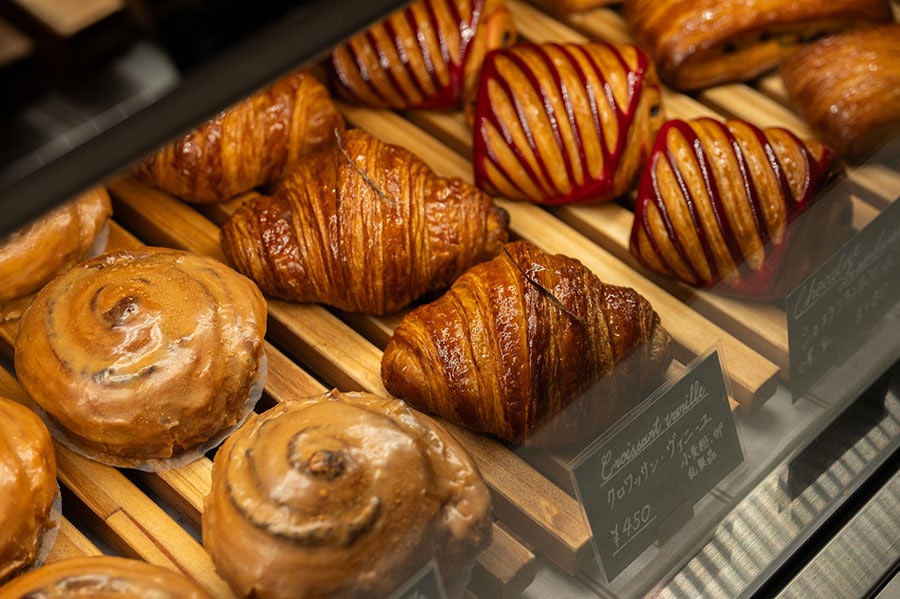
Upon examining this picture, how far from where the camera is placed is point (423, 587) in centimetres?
107

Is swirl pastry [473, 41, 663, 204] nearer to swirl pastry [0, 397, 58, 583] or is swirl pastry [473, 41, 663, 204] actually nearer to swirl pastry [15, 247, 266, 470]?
swirl pastry [15, 247, 266, 470]

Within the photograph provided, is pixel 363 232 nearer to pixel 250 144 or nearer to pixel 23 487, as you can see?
pixel 250 144

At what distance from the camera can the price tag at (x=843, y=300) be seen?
4.66 feet

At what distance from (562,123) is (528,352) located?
508mm

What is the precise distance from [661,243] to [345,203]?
0.51m

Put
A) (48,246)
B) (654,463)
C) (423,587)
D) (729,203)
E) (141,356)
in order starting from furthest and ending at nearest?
(729,203) → (48,246) → (141,356) → (654,463) → (423,587)

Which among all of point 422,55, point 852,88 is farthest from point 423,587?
point 852,88

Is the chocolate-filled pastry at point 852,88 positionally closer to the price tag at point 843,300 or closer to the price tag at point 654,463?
the price tag at point 843,300

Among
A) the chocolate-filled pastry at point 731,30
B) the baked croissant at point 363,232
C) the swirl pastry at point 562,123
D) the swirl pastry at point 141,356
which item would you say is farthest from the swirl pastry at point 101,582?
the chocolate-filled pastry at point 731,30

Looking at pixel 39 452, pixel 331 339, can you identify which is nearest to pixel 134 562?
pixel 39 452

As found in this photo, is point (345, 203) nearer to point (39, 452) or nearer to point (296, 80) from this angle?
point (296, 80)

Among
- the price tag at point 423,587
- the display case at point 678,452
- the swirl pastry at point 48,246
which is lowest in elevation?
the display case at point 678,452

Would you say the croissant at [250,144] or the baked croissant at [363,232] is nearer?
the baked croissant at [363,232]

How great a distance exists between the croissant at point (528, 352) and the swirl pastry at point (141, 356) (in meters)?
0.23
